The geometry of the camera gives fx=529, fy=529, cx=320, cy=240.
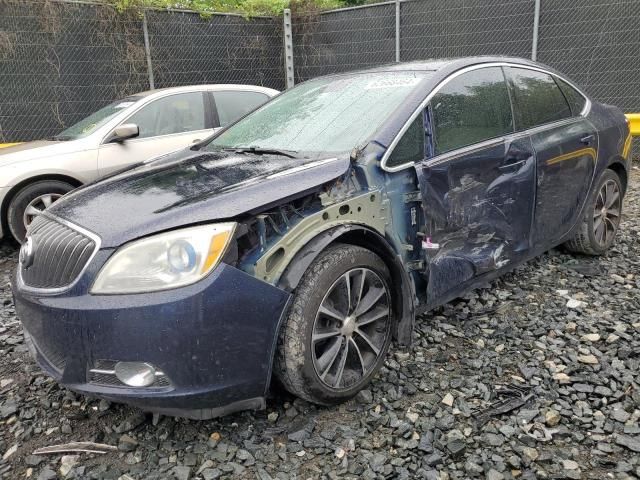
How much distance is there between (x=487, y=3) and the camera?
8.71 meters

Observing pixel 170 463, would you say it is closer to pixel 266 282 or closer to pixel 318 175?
pixel 266 282

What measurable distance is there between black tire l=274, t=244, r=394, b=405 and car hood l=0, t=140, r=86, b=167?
4070mm

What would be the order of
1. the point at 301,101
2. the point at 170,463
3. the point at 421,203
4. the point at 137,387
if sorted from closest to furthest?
the point at 137,387 < the point at 170,463 < the point at 421,203 < the point at 301,101

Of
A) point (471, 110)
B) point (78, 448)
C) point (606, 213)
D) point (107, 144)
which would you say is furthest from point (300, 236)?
point (107, 144)

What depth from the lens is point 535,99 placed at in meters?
3.72

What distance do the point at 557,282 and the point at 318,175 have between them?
2.44 m

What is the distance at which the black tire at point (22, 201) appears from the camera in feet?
16.9

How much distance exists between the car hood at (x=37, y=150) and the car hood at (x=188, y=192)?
9.32ft

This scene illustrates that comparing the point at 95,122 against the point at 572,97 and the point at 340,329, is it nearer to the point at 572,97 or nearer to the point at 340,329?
the point at 340,329

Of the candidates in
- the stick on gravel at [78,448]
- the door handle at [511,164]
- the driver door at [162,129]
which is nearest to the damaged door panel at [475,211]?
the door handle at [511,164]

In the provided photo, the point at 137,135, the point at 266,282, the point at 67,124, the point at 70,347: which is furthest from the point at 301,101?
the point at 67,124

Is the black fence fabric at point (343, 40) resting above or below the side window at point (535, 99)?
above

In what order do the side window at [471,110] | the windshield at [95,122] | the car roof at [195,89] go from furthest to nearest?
the car roof at [195,89]
the windshield at [95,122]
the side window at [471,110]

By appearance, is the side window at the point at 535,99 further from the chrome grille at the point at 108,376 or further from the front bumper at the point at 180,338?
the chrome grille at the point at 108,376
